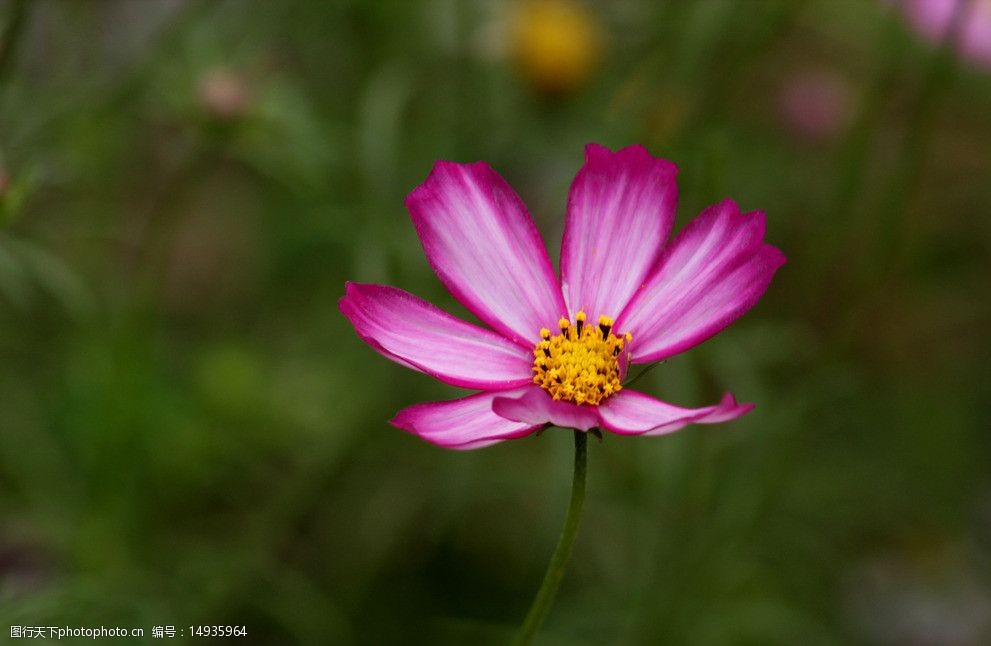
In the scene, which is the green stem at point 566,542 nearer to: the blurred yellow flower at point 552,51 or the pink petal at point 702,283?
the pink petal at point 702,283

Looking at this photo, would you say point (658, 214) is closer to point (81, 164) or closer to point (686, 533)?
point (686, 533)

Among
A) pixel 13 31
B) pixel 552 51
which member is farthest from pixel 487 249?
pixel 552 51

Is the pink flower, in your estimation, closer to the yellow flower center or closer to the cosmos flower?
the yellow flower center

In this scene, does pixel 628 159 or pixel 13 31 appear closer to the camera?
pixel 628 159

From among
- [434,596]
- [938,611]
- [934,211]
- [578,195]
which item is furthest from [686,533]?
[934,211]

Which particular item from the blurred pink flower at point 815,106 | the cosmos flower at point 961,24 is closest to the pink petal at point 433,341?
the cosmos flower at point 961,24

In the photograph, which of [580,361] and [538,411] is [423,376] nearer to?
Result: [580,361]

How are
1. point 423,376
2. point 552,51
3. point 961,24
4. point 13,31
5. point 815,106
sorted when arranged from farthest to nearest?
point 815,106, point 552,51, point 423,376, point 961,24, point 13,31
